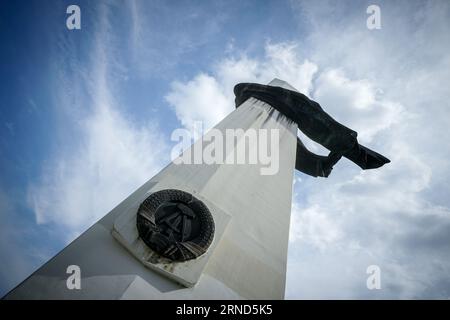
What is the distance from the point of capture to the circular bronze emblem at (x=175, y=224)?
11.2 ft

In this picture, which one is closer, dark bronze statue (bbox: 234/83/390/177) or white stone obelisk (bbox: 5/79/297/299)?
white stone obelisk (bbox: 5/79/297/299)

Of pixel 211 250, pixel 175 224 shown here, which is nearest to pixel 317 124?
pixel 211 250

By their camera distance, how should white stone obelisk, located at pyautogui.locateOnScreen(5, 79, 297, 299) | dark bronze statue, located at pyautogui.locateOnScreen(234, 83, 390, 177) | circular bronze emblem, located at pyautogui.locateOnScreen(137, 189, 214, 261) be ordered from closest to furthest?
white stone obelisk, located at pyautogui.locateOnScreen(5, 79, 297, 299) < circular bronze emblem, located at pyautogui.locateOnScreen(137, 189, 214, 261) < dark bronze statue, located at pyautogui.locateOnScreen(234, 83, 390, 177)

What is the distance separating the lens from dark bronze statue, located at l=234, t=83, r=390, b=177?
8320 mm

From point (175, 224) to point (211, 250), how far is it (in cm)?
74

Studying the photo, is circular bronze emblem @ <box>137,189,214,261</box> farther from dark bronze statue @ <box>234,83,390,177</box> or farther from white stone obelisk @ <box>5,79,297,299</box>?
dark bronze statue @ <box>234,83,390,177</box>

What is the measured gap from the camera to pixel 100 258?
3.15 metres

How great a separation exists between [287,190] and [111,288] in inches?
188

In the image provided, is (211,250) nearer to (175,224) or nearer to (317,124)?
(175,224)

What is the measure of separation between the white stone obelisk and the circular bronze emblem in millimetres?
176

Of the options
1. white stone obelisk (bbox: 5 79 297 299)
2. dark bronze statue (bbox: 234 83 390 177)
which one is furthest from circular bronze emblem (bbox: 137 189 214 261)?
dark bronze statue (bbox: 234 83 390 177)

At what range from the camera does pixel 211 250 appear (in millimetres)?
3807

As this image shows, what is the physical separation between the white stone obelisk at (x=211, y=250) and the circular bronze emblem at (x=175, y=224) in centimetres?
18

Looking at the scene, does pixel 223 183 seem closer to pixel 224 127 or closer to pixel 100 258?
pixel 224 127
